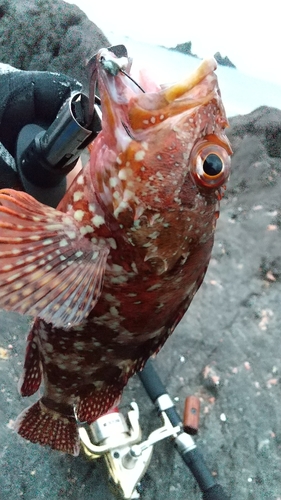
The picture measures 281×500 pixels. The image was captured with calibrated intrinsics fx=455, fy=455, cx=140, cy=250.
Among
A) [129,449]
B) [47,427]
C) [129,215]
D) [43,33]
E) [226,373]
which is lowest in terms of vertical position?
[226,373]

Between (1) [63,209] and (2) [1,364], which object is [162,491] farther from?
(1) [63,209]

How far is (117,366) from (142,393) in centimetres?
151

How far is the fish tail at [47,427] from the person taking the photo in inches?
71.5

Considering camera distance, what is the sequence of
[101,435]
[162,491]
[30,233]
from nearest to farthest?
1. [30,233]
2. [101,435]
3. [162,491]

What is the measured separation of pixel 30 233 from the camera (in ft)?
3.39

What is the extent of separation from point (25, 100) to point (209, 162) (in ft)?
4.41

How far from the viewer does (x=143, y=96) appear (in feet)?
3.20

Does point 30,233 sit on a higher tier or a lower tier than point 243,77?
higher

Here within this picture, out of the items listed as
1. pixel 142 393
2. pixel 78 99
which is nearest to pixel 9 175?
pixel 78 99

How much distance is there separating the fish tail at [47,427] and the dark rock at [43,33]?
3.95 m

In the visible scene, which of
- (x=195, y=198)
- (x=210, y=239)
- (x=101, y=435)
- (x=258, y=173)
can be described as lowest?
(x=258, y=173)

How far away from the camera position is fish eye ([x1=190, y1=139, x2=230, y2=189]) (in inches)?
40.1

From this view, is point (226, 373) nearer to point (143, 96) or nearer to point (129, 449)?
point (129, 449)

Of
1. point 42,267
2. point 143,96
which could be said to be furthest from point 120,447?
point 143,96
